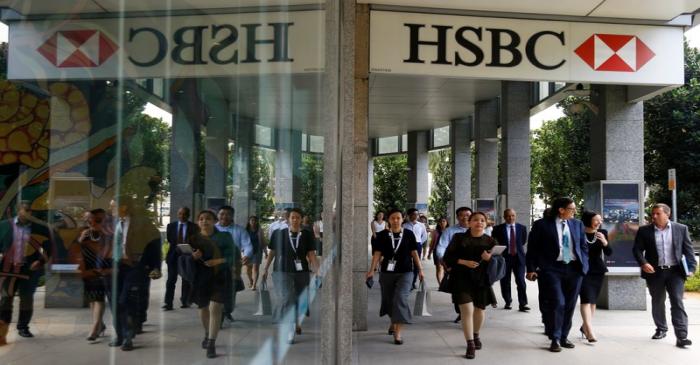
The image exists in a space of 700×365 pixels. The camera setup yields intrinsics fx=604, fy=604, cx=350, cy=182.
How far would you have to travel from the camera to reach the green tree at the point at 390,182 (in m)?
43.3

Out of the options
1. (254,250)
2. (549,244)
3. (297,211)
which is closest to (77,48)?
(254,250)

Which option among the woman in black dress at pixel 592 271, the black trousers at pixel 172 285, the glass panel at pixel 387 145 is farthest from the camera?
the glass panel at pixel 387 145

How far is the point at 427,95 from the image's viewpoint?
16297 mm

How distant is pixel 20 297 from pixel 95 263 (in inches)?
3.8

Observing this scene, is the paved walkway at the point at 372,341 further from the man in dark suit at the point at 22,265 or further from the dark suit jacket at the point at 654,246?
the dark suit jacket at the point at 654,246

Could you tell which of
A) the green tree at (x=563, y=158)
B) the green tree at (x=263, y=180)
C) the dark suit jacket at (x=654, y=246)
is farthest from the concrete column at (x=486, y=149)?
the green tree at (x=263, y=180)

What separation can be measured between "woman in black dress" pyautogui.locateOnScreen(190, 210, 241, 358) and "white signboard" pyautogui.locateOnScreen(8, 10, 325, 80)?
0.79ft

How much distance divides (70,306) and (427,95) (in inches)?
631

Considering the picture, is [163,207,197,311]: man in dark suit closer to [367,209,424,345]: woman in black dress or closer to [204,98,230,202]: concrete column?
[204,98,230,202]: concrete column

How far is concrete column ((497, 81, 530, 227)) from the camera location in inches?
568

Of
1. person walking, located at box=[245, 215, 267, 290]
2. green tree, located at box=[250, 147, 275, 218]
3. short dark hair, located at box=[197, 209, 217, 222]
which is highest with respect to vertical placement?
green tree, located at box=[250, 147, 275, 218]

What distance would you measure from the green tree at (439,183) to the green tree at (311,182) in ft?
122

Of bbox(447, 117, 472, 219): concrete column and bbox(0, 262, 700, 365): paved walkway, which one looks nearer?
bbox(0, 262, 700, 365): paved walkway

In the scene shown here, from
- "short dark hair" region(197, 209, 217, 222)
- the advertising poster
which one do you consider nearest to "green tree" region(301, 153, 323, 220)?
"short dark hair" region(197, 209, 217, 222)
